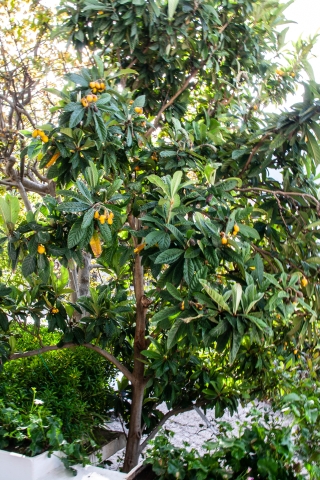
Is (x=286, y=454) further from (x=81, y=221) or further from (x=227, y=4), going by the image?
(x=227, y=4)

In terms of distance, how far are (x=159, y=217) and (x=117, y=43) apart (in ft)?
4.01

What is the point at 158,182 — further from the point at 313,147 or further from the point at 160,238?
the point at 313,147

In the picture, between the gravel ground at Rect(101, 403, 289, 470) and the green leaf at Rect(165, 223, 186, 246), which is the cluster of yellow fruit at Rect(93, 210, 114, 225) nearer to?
the green leaf at Rect(165, 223, 186, 246)

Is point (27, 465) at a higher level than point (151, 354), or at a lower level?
lower

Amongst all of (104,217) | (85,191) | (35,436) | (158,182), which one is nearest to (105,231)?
(104,217)

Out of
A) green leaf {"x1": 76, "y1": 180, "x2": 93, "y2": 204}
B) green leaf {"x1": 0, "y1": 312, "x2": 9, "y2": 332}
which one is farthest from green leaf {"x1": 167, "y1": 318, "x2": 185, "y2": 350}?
green leaf {"x1": 0, "y1": 312, "x2": 9, "y2": 332}

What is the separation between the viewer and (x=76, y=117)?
6.09ft

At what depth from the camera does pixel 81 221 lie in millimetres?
1799

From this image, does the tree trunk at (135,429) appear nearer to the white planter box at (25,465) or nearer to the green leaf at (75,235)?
the white planter box at (25,465)

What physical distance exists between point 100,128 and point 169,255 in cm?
60

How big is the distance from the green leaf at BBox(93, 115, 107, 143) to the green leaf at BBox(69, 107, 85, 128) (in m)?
0.06

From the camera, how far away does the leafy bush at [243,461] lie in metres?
1.63

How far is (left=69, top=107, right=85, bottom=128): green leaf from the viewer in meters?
1.84

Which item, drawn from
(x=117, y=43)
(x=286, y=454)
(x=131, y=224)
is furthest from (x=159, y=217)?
(x=117, y=43)
